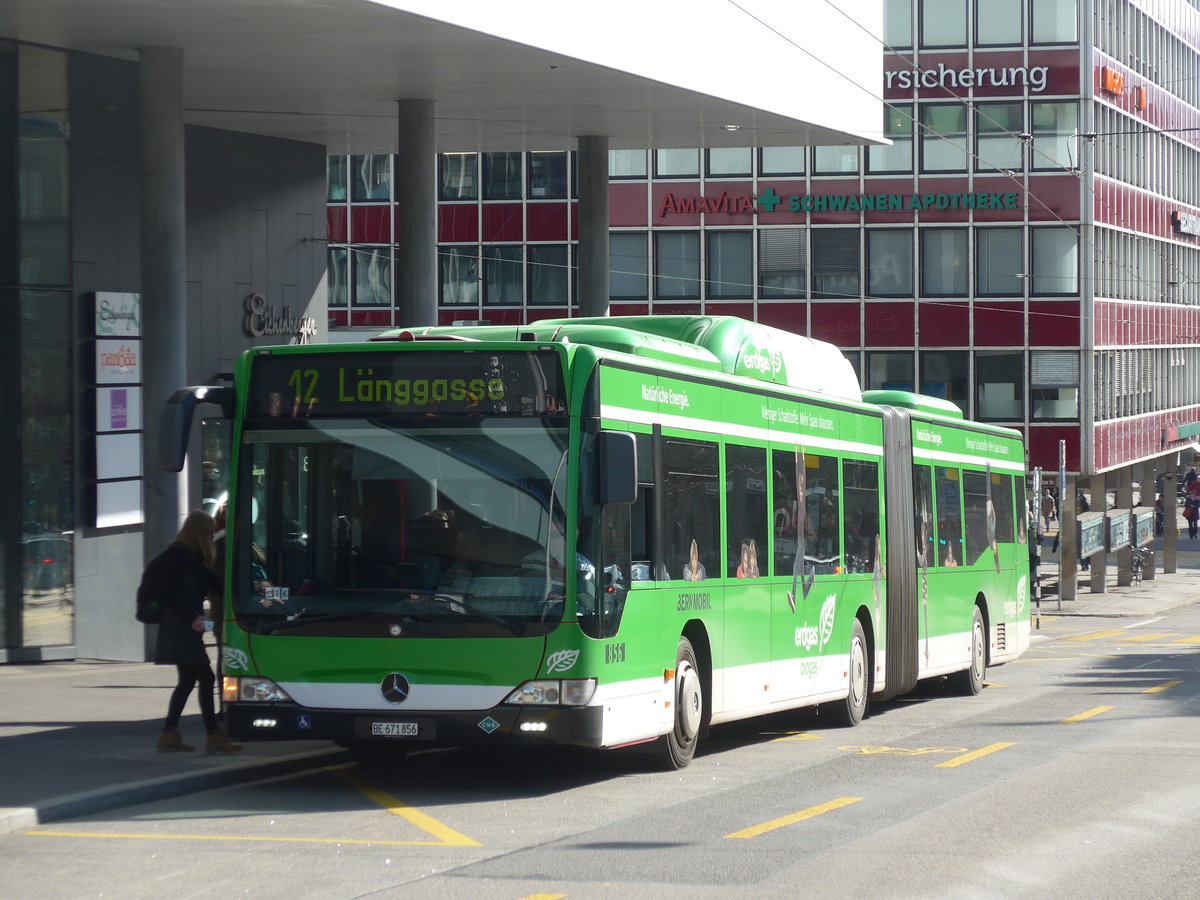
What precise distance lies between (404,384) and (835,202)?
156 feet

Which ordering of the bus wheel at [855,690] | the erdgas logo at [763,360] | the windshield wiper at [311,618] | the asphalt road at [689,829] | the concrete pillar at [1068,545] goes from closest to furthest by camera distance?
the asphalt road at [689,829] < the windshield wiper at [311,618] < the erdgas logo at [763,360] < the bus wheel at [855,690] < the concrete pillar at [1068,545]

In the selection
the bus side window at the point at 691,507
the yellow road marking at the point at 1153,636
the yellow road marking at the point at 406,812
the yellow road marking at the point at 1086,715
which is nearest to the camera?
the yellow road marking at the point at 406,812

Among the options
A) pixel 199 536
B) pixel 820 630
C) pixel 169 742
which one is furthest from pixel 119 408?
pixel 820 630

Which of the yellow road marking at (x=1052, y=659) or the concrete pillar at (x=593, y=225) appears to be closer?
the concrete pillar at (x=593, y=225)

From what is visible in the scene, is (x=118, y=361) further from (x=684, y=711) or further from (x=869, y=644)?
(x=684, y=711)

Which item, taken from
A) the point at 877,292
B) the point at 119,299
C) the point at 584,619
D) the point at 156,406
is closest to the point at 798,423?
the point at 584,619

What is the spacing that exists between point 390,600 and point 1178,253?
63007 mm

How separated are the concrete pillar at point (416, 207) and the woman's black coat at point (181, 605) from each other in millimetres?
9179

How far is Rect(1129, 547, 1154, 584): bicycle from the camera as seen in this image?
164 ft

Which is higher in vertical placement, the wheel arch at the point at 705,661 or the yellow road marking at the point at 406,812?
the wheel arch at the point at 705,661

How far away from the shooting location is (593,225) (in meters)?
25.7

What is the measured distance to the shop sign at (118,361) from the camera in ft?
62.5

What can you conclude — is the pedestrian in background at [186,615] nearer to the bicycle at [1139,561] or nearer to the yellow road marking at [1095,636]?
the yellow road marking at [1095,636]

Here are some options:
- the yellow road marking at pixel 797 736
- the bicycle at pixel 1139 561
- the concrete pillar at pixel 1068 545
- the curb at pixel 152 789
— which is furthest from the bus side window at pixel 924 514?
the bicycle at pixel 1139 561
